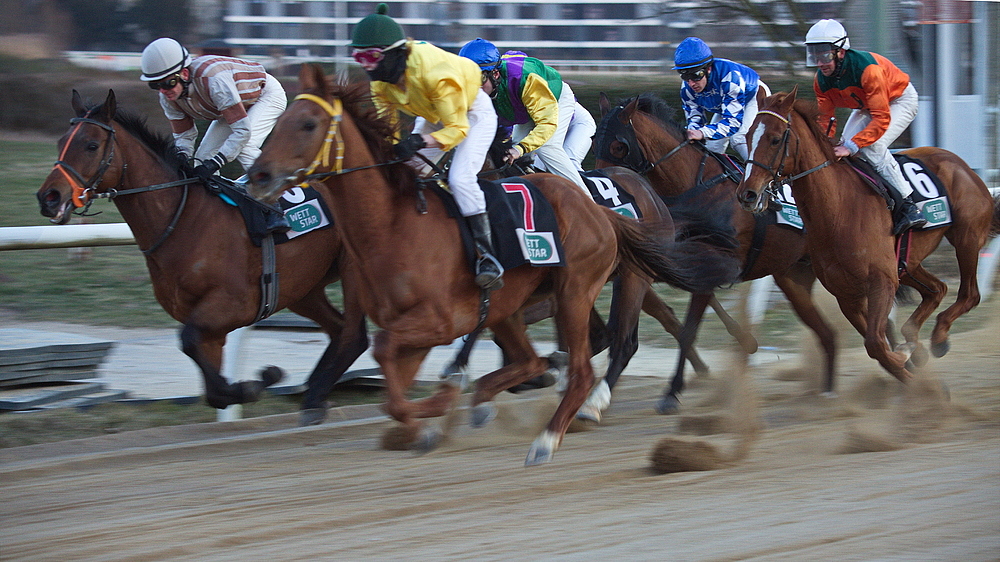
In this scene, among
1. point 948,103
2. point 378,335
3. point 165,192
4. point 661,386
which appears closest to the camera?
point 378,335

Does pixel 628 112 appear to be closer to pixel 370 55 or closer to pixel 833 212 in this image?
pixel 833 212

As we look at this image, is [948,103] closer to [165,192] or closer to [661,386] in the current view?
[661,386]

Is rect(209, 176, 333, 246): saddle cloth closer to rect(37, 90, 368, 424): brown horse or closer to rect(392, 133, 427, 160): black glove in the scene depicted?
rect(37, 90, 368, 424): brown horse

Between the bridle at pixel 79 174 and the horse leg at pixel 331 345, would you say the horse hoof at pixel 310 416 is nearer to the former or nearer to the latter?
the horse leg at pixel 331 345

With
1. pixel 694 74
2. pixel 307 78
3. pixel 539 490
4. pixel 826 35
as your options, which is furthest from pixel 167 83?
pixel 826 35

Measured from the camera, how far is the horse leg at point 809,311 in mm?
5746

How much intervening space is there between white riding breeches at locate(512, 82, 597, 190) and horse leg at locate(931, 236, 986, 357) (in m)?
2.38

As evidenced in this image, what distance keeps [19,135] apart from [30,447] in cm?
891

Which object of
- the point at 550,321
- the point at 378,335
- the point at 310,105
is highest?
the point at 310,105

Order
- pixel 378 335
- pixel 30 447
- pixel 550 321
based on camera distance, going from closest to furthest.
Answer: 1. pixel 378 335
2. pixel 30 447
3. pixel 550 321

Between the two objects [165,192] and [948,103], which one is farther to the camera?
[948,103]

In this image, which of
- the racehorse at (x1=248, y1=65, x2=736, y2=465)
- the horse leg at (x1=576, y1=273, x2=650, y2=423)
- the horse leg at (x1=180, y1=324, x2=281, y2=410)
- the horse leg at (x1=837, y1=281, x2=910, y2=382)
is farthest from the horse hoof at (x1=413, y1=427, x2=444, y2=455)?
the horse leg at (x1=837, y1=281, x2=910, y2=382)

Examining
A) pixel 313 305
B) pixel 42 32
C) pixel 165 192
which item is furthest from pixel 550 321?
pixel 42 32

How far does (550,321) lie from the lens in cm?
837
